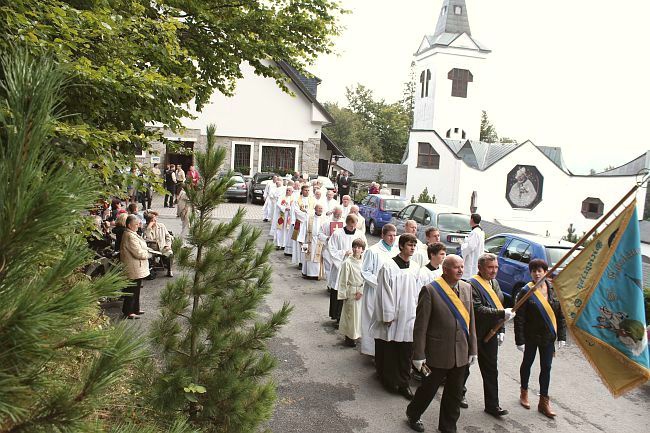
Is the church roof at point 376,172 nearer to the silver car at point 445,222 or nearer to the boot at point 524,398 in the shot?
the silver car at point 445,222

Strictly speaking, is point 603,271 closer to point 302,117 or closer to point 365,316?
point 365,316

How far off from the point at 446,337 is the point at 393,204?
16.8 meters

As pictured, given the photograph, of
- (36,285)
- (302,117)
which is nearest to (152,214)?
(36,285)

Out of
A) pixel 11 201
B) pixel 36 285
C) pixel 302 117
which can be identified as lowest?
pixel 36 285

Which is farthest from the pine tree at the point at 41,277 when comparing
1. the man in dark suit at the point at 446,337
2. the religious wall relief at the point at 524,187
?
the religious wall relief at the point at 524,187

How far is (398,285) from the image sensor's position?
279 inches

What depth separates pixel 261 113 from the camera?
34719mm

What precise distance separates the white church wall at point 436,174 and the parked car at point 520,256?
99.0 feet

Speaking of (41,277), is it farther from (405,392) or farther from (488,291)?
(405,392)

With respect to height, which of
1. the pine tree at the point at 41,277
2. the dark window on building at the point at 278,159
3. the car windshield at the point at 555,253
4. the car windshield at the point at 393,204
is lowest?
the car windshield at the point at 555,253

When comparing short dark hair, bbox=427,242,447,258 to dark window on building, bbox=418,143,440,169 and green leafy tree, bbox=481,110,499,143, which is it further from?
green leafy tree, bbox=481,110,499,143

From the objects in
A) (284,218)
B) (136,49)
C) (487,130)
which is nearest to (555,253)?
(284,218)

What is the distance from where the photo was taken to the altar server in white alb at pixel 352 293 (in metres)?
8.51

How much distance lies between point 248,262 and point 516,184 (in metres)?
41.6
